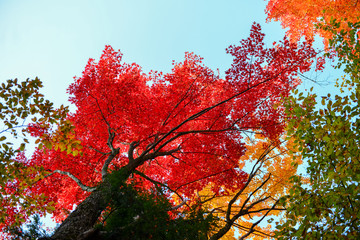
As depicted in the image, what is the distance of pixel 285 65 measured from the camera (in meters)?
9.40

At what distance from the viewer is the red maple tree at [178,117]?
9.48 meters

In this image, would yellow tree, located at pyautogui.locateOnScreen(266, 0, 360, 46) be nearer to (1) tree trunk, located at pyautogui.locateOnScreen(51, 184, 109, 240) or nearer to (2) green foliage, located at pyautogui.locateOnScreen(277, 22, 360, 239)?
(2) green foliage, located at pyautogui.locateOnScreen(277, 22, 360, 239)

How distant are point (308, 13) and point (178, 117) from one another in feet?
35.1

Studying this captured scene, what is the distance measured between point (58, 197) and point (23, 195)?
926 centimetres

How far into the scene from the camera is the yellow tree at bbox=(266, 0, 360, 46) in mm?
12227

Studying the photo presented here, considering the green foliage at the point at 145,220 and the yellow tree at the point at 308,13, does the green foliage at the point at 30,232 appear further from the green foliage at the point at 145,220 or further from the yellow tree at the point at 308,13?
the yellow tree at the point at 308,13

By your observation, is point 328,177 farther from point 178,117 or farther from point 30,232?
point 178,117

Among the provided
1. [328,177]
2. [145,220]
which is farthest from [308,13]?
[145,220]

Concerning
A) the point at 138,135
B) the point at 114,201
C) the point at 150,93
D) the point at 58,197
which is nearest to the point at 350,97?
the point at 114,201

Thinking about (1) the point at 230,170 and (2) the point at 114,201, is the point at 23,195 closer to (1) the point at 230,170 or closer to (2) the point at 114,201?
(2) the point at 114,201

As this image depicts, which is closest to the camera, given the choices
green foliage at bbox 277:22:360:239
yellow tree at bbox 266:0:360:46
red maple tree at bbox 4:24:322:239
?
green foliage at bbox 277:22:360:239

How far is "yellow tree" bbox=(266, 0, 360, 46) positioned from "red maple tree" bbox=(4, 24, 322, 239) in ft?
16.6

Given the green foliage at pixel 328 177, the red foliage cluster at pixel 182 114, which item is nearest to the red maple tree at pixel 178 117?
the red foliage cluster at pixel 182 114

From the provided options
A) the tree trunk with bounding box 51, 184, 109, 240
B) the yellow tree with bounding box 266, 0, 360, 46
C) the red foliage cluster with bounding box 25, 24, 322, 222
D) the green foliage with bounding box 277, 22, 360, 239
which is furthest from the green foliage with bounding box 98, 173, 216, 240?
the yellow tree with bounding box 266, 0, 360, 46
